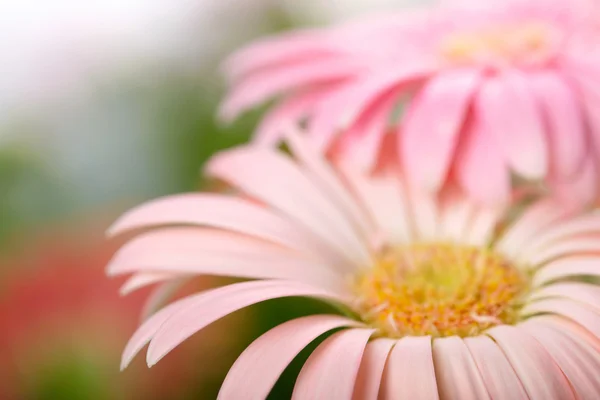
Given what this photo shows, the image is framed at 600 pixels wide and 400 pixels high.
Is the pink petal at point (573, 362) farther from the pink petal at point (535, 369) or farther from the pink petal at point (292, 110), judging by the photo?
the pink petal at point (292, 110)

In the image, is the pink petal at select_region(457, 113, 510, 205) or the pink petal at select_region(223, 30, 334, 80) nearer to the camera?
the pink petal at select_region(457, 113, 510, 205)

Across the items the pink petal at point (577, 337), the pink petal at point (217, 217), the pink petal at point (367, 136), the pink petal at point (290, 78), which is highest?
the pink petal at point (290, 78)

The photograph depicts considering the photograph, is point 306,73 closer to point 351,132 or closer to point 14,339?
point 351,132

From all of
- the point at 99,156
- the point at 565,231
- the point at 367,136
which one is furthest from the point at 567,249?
the point at 99,156

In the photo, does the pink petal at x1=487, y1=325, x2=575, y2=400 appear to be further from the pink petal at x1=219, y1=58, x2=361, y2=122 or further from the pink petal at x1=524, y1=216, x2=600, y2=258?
the pink petal at x1=219, y1=58, x2=361, y2=122

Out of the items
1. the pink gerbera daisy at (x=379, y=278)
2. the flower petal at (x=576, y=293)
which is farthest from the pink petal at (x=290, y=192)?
the flower petal at (x=576, y=293)

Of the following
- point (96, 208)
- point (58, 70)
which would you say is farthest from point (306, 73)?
point (58, 70)

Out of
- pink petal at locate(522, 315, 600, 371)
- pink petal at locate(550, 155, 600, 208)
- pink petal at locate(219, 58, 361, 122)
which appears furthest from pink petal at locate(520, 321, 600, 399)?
pink petal at locate(219, 58, 361, 122)

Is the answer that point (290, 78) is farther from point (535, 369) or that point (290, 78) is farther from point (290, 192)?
point (535, 369)
